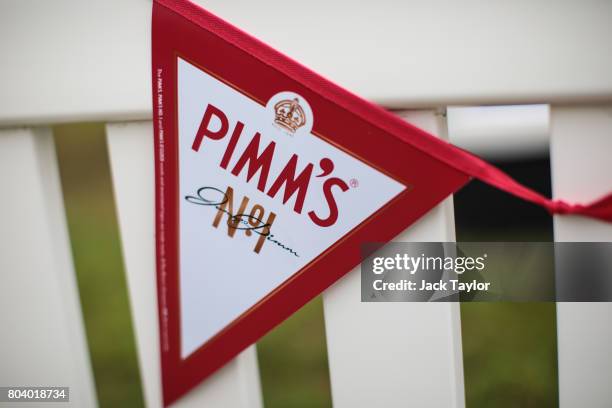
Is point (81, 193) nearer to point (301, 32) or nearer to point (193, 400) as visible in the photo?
point (193, 400)

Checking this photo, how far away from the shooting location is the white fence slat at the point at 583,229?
0.50m

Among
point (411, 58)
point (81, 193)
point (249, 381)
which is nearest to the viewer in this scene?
point (411, 58)

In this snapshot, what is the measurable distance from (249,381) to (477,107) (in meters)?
0.43

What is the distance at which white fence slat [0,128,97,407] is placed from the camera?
0.60 metres

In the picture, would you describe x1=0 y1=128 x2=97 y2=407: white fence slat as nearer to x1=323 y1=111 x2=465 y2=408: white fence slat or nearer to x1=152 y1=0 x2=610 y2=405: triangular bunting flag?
x1=152 y1=0 x2=610 y2=405: triangular bunting flag

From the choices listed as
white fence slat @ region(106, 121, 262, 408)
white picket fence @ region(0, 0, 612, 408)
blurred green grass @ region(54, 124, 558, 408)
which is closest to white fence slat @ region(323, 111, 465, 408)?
white picket fence @ region(0, 0, 612, 408)

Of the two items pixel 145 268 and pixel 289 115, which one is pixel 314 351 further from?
pixel 289 115

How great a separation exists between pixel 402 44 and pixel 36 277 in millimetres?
538

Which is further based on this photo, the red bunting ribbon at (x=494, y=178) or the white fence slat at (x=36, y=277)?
the white fence slat at (x=36, y=277)

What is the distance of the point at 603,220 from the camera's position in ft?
1.66

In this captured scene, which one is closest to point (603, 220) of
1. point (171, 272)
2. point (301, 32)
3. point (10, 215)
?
point (301, 32)

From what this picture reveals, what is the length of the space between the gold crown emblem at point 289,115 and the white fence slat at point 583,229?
27 centimetres

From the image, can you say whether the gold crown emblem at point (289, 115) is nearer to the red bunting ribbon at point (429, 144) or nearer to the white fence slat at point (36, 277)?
the red bunting ribbon at point (429, 144)

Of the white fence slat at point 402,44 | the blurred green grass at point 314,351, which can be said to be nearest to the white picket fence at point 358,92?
the white fence slat at point 402,44
